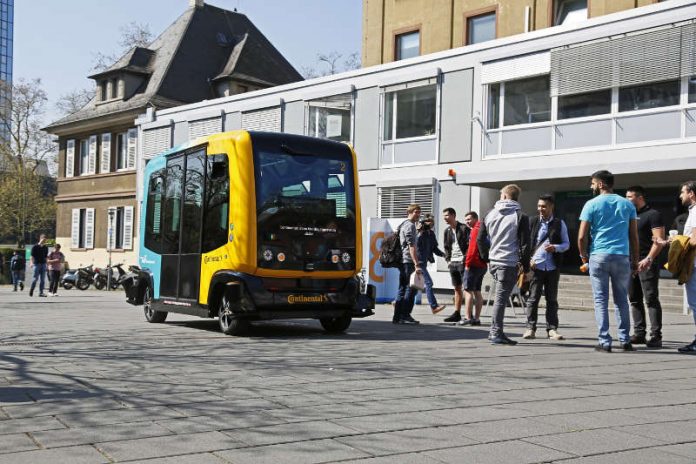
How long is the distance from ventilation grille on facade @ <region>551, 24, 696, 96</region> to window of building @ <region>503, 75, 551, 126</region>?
74 cm

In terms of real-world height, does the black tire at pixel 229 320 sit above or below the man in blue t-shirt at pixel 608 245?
below

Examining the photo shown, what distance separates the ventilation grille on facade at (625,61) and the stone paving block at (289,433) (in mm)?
17565

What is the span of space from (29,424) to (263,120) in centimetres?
2802

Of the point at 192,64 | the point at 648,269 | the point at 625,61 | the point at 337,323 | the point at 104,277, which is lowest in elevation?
the point at 104,277

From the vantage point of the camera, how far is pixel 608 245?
31.7ft

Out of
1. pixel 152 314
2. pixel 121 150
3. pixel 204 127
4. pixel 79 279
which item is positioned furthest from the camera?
pixel 121 150

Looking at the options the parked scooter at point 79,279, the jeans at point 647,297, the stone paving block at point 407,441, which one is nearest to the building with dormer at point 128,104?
the parked scooter at point 79,279

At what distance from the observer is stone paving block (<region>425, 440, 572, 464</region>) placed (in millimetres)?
4719

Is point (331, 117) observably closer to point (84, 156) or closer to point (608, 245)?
point (608, 245)

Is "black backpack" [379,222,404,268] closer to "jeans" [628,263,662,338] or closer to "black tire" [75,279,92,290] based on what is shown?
"jeans" [628,263,662,338]

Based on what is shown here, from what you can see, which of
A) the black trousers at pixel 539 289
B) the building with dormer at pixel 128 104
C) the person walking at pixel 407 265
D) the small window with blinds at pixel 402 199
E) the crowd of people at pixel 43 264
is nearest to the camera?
the black trousers at pixel 539 289

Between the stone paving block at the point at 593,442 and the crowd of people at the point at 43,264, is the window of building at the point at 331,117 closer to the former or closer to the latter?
the crowd of people at the point at 43,264

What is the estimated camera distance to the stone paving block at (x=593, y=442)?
16.4 ft

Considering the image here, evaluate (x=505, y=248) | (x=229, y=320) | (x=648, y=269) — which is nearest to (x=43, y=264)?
(x=229, y=320)
